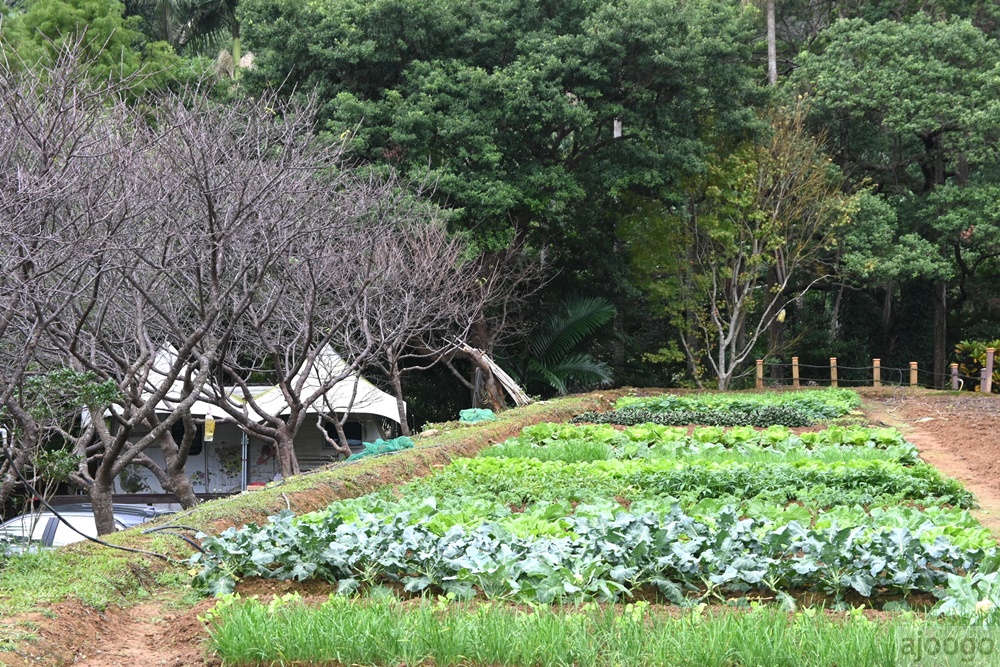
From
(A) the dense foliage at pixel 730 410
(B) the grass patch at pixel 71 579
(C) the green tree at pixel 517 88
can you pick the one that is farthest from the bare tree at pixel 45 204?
(C) the green tree at pixel 517 88

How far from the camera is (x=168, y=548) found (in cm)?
731

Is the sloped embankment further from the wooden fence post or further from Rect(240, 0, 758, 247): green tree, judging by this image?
the wooden fence post

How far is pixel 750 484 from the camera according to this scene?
9.85 metres

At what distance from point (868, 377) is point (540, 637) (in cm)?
2880

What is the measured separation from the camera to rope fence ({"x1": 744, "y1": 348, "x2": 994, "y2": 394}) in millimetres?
27531

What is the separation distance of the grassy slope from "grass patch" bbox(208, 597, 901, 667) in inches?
55.7

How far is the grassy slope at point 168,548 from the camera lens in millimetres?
6023

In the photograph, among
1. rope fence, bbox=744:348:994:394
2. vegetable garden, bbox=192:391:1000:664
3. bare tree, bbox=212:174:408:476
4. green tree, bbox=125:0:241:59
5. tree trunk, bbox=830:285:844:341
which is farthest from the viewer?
tree trunk, bbox=830:285:844:341

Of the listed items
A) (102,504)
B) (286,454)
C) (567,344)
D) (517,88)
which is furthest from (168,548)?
(567,344)

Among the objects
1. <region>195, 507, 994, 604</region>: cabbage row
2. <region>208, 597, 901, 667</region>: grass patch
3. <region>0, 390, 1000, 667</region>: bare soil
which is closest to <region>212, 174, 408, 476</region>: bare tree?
<region>195, 507, 994, 604</region>: cabbage row

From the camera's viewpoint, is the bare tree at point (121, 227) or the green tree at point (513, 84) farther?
the green tree at point (513, 84)

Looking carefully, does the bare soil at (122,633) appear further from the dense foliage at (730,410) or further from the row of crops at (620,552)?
the dense foliage at (730,410)

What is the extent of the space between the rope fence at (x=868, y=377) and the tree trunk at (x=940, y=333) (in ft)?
0.51

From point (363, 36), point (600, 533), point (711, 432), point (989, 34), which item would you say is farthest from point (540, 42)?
point (600, 533)
